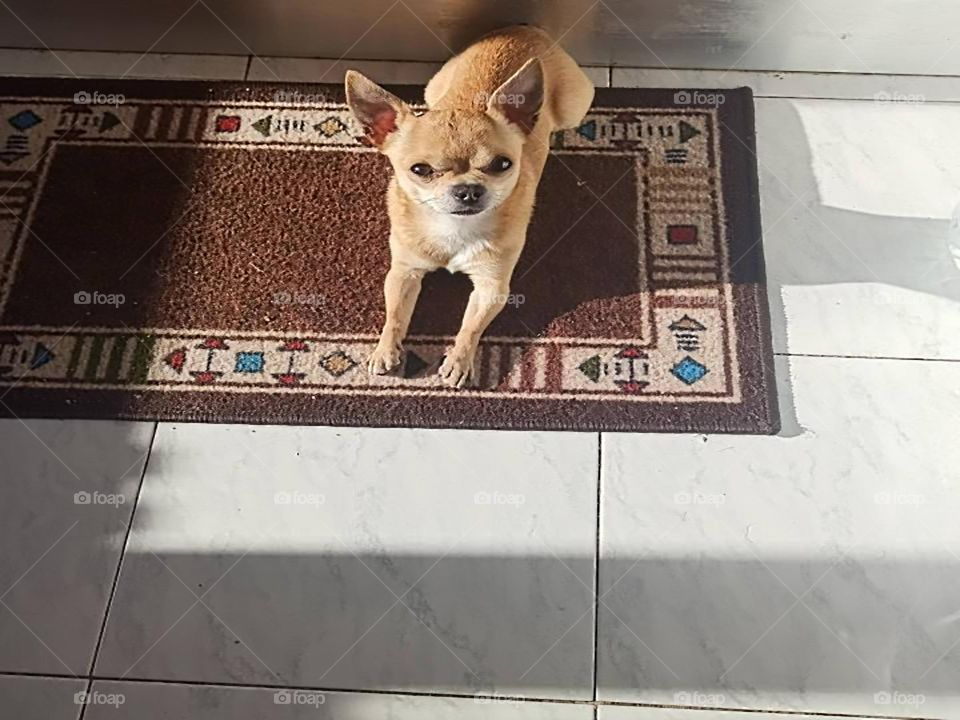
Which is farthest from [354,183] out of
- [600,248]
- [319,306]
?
[600,248]

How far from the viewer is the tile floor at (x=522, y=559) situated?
161 cm

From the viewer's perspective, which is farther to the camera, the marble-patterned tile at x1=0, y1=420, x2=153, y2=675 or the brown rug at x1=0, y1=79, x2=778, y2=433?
the brown rug at x1=0, y1=79, x2=778, y2=433

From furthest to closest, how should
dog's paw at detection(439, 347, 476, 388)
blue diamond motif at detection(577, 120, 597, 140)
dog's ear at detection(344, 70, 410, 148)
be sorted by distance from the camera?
blue diamond motif at detection(577, 120, 597, 140) < dog's paw at detection(439, 347, 476, 388) < dog's ear at detection(344, 70, 410, 148)

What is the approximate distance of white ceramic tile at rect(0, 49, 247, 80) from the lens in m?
2.24

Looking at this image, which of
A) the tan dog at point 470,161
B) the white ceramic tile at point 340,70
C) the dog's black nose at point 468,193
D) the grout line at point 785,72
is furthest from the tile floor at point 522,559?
the white ceramic tile at point 340,70

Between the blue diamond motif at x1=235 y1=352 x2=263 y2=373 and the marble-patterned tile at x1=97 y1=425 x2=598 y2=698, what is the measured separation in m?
0.13

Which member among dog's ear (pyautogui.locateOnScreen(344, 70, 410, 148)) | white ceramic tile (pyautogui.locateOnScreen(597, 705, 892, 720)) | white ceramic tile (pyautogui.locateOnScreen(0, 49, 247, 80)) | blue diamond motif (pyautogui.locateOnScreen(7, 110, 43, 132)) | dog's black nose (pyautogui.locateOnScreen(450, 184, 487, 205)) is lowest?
white ceramic tile (pyautogui.locateOnScreen(597, 705, 892, 720))

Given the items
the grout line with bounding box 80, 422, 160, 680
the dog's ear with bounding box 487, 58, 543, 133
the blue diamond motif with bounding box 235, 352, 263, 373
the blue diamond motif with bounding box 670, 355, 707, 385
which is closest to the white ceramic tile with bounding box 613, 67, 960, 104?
the dog's ear with bounding box 487, 58, 543, 133

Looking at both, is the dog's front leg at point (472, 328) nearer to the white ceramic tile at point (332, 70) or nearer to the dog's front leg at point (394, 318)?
the dog's front leg at point (394, 318)

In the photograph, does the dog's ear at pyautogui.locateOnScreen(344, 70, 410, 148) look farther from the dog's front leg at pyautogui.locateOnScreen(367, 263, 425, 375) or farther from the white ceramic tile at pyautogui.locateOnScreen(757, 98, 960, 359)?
the white ceramic tile at pyautogui.locateOnScreen(757, 98, 960, 359)

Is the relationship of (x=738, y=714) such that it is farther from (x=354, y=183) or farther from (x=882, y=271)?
(x=354, y=183)

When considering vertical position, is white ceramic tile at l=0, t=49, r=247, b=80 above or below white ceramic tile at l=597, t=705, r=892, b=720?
above

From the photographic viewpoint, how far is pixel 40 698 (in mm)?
1611

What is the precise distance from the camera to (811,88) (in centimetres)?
218
